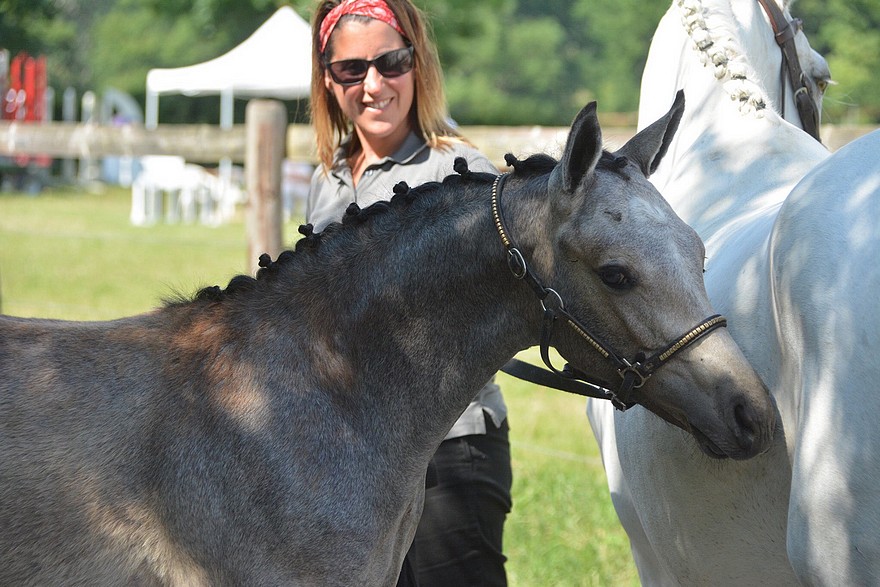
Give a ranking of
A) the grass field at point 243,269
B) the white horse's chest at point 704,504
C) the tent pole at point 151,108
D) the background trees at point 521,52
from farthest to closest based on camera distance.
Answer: the background trees at point 521,52 → the tent pole at point 151,108 → the grass field at point 243,269 → the white horse's chest at point 704,504

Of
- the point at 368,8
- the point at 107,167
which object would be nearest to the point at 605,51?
the point at 107,167

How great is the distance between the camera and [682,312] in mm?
2088

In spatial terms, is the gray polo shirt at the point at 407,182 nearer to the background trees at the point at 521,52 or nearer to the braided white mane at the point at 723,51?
the braided white mane at the point at 723,51

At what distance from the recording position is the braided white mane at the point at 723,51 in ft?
10.4

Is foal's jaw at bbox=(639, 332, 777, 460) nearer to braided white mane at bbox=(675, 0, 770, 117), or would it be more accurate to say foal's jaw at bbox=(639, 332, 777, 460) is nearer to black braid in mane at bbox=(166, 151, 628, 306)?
black braid in mane at bbox=(166, 151, 628, 306)

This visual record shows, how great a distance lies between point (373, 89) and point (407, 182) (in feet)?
0.99

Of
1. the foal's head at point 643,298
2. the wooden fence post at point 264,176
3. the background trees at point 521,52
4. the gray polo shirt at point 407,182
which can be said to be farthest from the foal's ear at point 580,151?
the background trees at point 521,52

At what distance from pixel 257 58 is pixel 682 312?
17416mm

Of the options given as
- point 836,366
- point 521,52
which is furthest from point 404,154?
point 521,52

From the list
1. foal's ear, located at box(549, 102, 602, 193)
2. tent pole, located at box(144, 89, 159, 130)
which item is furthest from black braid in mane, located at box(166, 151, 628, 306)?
tent pole, located at box(144, 89, 159, 130)

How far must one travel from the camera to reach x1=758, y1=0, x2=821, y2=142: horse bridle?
135 inches

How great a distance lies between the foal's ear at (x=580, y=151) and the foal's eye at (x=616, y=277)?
19cm

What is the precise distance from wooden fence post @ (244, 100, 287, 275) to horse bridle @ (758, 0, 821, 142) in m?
3.82

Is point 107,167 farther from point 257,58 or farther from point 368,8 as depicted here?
point 368,8
